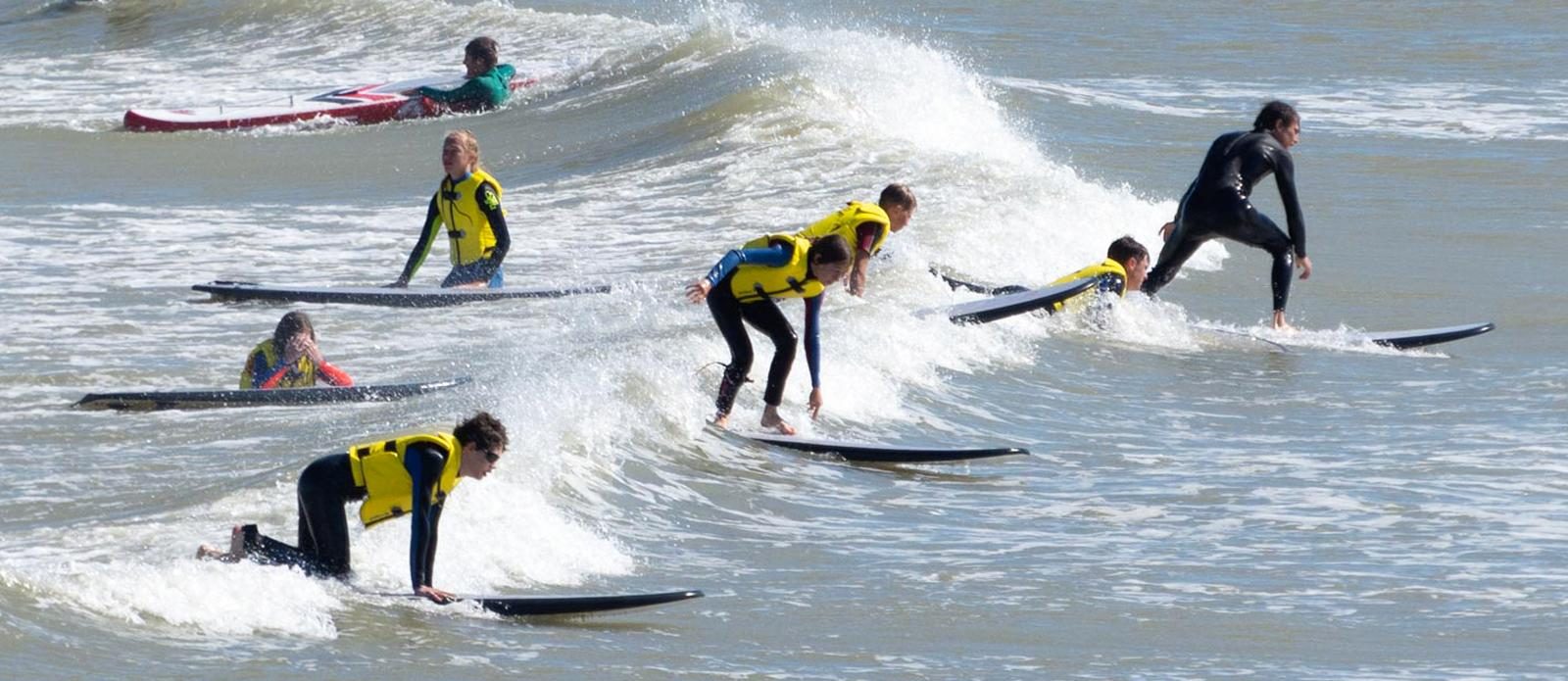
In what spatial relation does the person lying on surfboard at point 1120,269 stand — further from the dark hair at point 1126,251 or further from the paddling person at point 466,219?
the paddling person at point 466,219

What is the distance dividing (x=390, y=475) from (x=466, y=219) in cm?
590

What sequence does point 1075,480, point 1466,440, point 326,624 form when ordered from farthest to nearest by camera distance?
point 1466,440 < point 1075,480 < point 326,624

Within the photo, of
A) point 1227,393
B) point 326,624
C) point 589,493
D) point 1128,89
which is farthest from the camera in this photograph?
point 1128,89

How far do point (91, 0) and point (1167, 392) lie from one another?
27.8 metres

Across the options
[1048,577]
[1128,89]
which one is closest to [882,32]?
[1128,89]

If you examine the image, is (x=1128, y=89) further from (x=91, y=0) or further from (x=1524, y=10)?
(x=91, y=0)

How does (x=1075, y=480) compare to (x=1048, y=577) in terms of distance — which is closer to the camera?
(x=1048, y=577)

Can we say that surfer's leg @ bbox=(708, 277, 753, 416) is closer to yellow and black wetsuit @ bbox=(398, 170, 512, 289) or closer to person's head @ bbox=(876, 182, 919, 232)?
person's head @ bbox=(876, 182, 919, 232)

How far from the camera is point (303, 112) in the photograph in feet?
80.4

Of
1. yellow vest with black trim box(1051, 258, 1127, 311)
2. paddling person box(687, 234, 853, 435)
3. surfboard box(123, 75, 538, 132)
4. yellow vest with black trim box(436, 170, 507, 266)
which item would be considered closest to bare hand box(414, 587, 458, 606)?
paddling person box(687, 234, 853, 435)

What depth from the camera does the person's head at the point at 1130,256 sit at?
1282 centimetres

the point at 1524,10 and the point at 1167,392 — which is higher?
the point at 1524,10

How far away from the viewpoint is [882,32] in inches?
1262

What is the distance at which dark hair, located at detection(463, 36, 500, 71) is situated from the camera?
23422mm
